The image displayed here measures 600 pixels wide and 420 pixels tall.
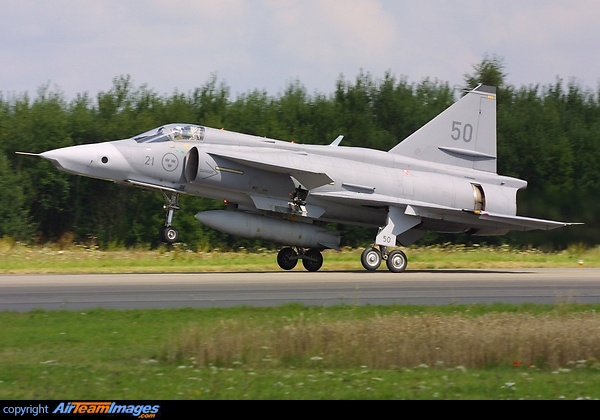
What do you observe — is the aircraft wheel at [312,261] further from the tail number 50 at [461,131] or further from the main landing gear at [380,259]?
the tail number 50 at [461,131]

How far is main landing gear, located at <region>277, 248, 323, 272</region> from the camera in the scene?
72.7 ft

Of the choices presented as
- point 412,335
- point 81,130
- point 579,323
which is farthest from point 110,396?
point 81,130

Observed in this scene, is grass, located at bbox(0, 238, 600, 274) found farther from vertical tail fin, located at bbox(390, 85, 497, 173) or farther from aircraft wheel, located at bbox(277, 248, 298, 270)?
vertical tail fin, located at bbox(390, 85, 497, 173)

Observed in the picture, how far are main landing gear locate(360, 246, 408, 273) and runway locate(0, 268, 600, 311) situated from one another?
886mm

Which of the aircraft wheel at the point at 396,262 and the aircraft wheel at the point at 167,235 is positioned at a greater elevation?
the aircraft wheel at the point at 167,235

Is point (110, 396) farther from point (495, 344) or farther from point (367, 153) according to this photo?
point (367, 153)

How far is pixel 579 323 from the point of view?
997cm

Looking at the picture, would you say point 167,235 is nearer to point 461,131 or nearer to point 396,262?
point 396,262

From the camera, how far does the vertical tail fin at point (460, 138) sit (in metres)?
23.0

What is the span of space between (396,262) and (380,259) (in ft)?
1.41

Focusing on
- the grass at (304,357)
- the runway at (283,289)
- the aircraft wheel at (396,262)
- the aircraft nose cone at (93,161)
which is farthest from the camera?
the aircraft wheel at (396,262)

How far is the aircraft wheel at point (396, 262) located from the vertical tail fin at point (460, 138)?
3.16 metres

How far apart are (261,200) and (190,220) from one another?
10596mm

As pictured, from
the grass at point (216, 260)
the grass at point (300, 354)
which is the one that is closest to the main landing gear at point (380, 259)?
the grass at point (216, 260)
